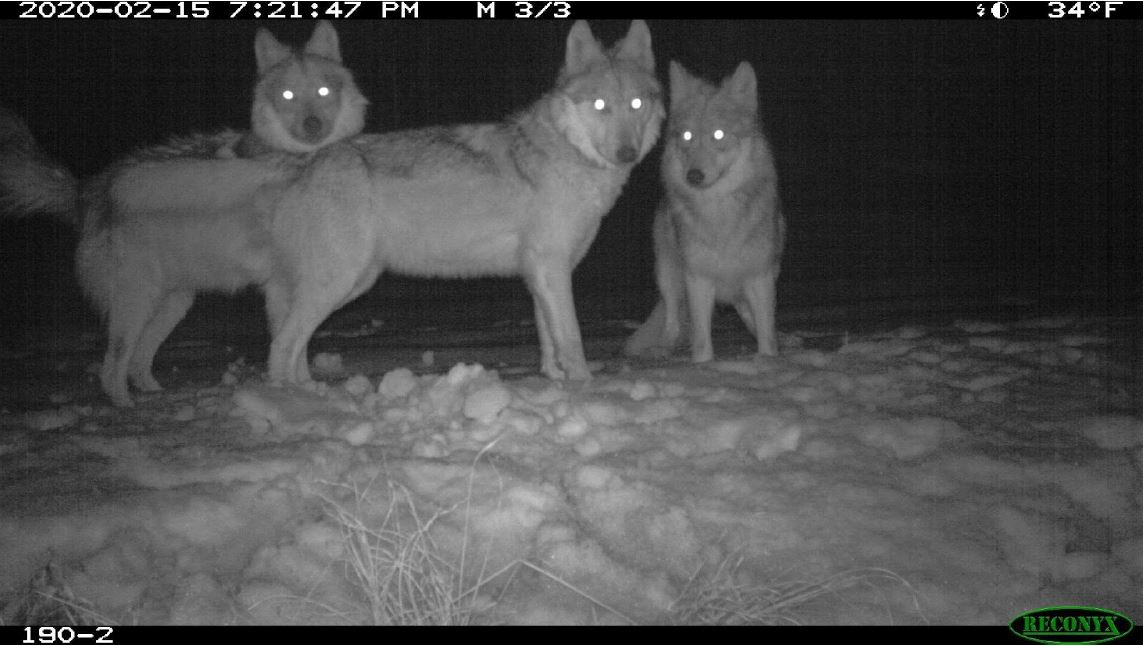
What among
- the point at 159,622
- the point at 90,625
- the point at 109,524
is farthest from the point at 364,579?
the point at 109,524

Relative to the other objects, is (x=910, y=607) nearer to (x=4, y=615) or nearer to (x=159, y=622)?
(x=159, y=622)

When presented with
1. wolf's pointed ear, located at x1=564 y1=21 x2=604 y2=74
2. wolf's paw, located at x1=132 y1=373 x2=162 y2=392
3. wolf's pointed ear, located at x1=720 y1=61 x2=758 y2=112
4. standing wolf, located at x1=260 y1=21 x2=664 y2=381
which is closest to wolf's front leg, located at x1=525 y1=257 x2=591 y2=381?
standing wolf, located at x1=260 y1=21 x2=664 y2=381

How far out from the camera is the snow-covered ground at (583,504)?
2561 millimetres

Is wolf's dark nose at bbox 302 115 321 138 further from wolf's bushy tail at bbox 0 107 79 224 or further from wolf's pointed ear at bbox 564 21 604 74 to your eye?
wolf's pointed ear at bbox 564 21 604 74

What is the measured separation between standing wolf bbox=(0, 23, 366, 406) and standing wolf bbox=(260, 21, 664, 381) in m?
0.28

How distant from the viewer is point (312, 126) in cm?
564

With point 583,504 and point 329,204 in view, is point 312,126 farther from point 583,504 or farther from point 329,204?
point 583,504

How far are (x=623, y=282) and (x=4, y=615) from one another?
897 centimetres

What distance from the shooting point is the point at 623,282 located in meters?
11.0

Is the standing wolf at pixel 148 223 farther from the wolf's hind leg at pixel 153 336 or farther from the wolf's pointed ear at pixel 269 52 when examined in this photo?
the wolf's pointed ear at pixel 269 52

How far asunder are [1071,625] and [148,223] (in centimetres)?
506

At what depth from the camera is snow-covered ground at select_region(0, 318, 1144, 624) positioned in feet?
8.40

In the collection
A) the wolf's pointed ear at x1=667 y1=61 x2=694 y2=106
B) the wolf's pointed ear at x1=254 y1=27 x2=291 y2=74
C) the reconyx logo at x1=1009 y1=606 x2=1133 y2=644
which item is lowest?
the reconyx logo at x1=1009 y1=606 x2=1133 y2=644

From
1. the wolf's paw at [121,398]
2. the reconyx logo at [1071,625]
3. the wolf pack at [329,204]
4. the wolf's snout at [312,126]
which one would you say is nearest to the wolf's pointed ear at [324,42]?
the wolf pack at [329,204]
